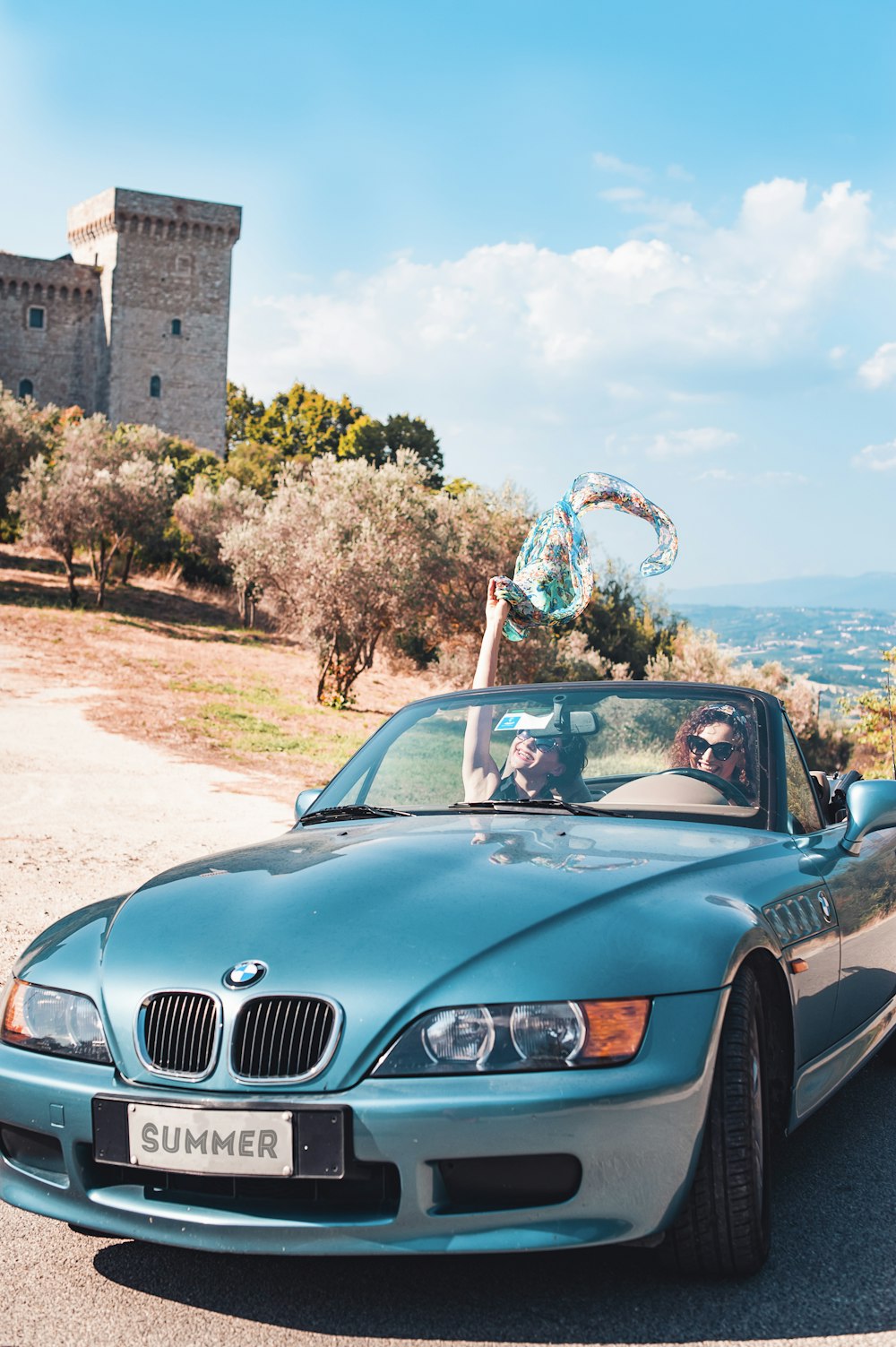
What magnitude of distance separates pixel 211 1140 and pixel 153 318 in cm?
8714

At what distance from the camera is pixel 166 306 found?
84562 mm

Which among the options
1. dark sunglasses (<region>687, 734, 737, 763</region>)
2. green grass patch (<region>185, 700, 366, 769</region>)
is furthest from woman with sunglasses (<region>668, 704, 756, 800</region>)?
green grass patch (<region>185, 700, 366, 769</region>)

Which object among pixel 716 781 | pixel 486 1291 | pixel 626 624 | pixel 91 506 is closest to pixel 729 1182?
pixel 486 1291

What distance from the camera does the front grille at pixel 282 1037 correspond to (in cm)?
258

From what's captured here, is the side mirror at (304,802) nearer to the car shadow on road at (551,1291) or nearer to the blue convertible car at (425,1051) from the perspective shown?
the blue convertible car at (425,1051)

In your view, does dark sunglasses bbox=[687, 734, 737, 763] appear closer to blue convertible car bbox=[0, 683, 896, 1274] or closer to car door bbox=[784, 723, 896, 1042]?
car door bbox=[784, 723, 896, 1042]

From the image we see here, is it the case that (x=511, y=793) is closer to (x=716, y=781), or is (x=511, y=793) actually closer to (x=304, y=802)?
(x=716, y=781)

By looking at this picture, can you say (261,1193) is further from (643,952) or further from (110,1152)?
(643,952)

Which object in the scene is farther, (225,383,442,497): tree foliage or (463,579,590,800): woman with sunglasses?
(225,383,442,497): tree foliage

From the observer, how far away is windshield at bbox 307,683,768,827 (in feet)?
13.3

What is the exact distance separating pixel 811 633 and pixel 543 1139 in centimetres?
8795

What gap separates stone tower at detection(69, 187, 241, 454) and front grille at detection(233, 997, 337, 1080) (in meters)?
84.3

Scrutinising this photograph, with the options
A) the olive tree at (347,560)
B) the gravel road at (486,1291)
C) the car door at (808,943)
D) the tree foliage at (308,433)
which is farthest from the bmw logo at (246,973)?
the tree foliage at (308,433)

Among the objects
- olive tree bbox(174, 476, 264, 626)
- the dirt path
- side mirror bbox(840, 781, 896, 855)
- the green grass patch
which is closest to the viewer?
side mirror bbox(840, 781, 896, 855)
